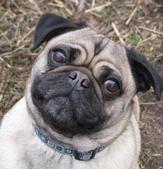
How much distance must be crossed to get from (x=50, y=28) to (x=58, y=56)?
0.68ft

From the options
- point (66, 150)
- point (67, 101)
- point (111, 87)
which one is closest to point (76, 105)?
point (67, 101)

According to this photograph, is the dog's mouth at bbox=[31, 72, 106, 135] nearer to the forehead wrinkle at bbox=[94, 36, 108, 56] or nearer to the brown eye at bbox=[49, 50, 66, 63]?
the brown eye at bbox=[49, 50, 66, 63]

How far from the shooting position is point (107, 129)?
327cm

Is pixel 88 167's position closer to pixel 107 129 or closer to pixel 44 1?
pixel 107 129

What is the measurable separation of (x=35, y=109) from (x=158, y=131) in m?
1.31

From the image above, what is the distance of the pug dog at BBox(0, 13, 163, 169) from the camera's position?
10.1ft

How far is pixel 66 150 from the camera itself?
3.33 metres

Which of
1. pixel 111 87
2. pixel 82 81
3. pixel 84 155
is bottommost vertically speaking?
pixel 84 155

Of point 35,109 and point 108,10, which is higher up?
point 35,109

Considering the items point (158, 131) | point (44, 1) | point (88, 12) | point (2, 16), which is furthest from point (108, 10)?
point (158, 131)

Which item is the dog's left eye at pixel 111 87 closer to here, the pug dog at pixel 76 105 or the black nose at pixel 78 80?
the pug dog at pixel 76 105

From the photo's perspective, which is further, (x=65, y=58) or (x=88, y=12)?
(x=88, y=12)

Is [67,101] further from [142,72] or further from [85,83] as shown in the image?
[142,72]

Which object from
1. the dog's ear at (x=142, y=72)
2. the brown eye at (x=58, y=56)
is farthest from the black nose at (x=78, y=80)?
the dog's ear at (x=142, y=72)
